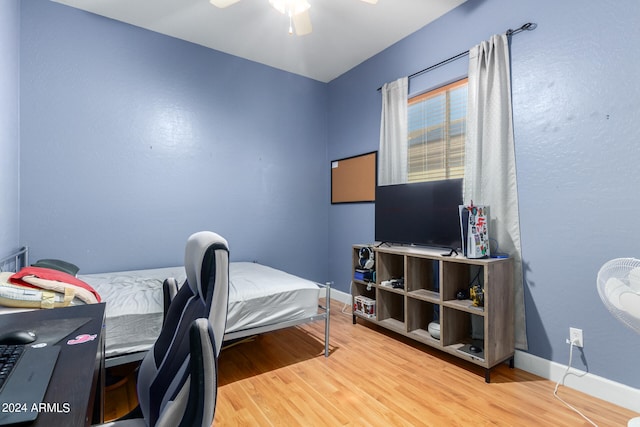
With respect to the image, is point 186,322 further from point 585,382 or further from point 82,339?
point 585,382

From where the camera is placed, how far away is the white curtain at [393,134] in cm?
305

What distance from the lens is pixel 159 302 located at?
1.95 m

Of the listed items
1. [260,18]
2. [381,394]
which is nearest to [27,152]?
[260,18]

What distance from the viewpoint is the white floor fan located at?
124 cm

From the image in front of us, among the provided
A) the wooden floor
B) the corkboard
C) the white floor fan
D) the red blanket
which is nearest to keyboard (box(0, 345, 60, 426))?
the red blanket

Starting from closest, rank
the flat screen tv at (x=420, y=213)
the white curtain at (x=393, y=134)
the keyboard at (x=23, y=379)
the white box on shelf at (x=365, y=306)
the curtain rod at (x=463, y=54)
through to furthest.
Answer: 1. the keyboard at (x=23, y=379)
2. the curtain rod at (x=463, y=54)
3. the flat screen tv at (x=420, y=213)
4. the white box on shelf at (x=365, y=306)
5. the white curtain at (x=393, y=134)

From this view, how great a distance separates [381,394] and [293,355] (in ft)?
2.62

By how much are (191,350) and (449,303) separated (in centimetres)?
204

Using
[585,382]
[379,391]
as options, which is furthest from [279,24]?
[585,382]

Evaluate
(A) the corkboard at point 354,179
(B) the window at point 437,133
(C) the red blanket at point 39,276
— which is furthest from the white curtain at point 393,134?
(C) the red blanket at point 39,276

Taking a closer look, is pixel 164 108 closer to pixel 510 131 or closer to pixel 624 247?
pixel 510 131

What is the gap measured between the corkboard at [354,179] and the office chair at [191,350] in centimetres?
270

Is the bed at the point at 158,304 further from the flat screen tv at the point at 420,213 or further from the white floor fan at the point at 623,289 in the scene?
the white floor fan at the point at 623,289

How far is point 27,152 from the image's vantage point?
2.53 metres
